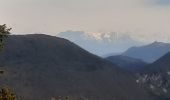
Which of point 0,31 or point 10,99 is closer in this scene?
point 10,99

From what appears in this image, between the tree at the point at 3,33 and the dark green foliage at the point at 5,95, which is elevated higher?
the tree at the point at 3,33

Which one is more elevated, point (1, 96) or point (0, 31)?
point (0, 31)

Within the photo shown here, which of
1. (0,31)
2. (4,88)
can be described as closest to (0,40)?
(0,31)

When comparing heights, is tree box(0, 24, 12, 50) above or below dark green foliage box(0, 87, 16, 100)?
above

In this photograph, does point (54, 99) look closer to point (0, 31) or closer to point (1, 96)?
point (1, 96)

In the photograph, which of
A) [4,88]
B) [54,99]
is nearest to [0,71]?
[4,88]

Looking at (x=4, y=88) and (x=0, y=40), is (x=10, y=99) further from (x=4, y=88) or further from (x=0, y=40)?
(x=0, y=40)

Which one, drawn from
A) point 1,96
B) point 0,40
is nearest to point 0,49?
point 0,40

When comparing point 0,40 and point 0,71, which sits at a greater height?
point 0,40
